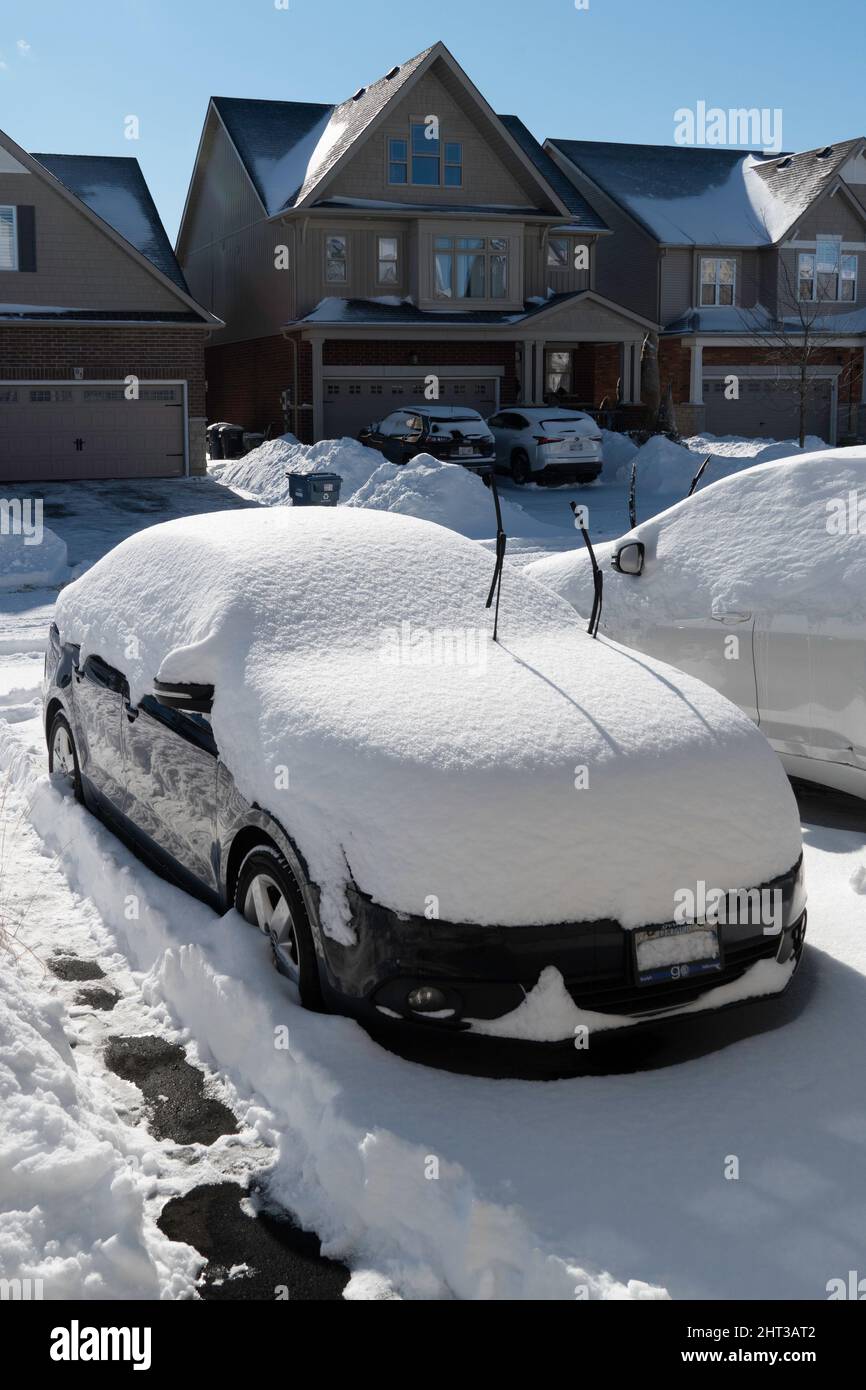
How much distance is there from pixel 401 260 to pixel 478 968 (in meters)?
31.0

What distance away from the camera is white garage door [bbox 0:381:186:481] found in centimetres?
2794

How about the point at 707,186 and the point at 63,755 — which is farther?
the point at 707,186

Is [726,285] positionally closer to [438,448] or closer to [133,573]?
[438,448]

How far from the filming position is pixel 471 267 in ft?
108

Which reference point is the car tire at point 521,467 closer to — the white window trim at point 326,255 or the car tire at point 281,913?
the white window trim at point 326,255

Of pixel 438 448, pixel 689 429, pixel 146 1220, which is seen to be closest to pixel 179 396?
pixel 438 448

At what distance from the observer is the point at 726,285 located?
38.3 m

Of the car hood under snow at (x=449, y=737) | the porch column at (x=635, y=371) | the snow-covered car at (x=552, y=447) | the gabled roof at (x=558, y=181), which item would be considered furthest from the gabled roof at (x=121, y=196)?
the car hood under snow at (x=449, y=737)

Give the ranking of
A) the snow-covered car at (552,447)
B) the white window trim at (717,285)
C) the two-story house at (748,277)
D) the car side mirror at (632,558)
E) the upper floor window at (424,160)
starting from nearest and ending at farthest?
the car side mirror at (632,558)
the snow-covered car at (552,447)
the upper floor window at (424,160)
the two-story house at (748,277)
the white window trim at (717,285)

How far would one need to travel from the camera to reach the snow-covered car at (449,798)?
3844 millimetres

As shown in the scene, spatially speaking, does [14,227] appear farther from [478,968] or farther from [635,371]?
[478,968]

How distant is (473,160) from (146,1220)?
Answer: 32667mm

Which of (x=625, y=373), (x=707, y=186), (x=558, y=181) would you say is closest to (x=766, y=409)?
(x=625, y=373)

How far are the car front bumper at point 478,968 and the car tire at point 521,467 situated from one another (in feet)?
81.7
